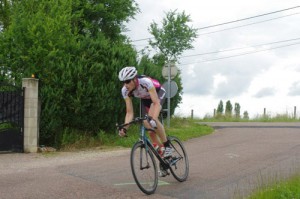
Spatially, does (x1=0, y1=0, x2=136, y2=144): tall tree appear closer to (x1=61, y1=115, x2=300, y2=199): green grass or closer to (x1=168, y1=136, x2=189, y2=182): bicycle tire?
(x1=61, y1=115, x2=300, y2=199): green grass

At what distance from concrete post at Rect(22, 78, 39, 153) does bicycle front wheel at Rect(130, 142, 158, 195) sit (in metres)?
7.42

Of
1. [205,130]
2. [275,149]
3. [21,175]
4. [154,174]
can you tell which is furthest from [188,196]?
[205,130]

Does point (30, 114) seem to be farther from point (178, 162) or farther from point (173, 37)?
point (173, 37)

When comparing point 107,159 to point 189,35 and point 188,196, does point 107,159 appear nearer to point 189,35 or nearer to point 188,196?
point 188,196

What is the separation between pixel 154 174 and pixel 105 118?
8.23 meters

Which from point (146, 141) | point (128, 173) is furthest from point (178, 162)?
point (128, 173)

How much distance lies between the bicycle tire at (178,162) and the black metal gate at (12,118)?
6987mm

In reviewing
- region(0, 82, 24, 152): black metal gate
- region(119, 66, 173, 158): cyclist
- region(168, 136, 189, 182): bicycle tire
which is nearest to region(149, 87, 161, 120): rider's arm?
region(119, 66, 173, 158): cyclist

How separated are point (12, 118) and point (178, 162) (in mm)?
7341

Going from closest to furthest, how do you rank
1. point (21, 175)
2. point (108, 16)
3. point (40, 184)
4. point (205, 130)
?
point (40, 184), point (21, 175), point (205, 130), point (108, 16)

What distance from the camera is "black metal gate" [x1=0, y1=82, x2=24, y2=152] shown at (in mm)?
12859

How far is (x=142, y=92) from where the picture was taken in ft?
22.5

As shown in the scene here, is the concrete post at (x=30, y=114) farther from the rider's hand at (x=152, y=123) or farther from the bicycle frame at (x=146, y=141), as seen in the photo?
the rider's hand at (x=152, y=123)

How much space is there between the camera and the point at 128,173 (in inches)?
341
